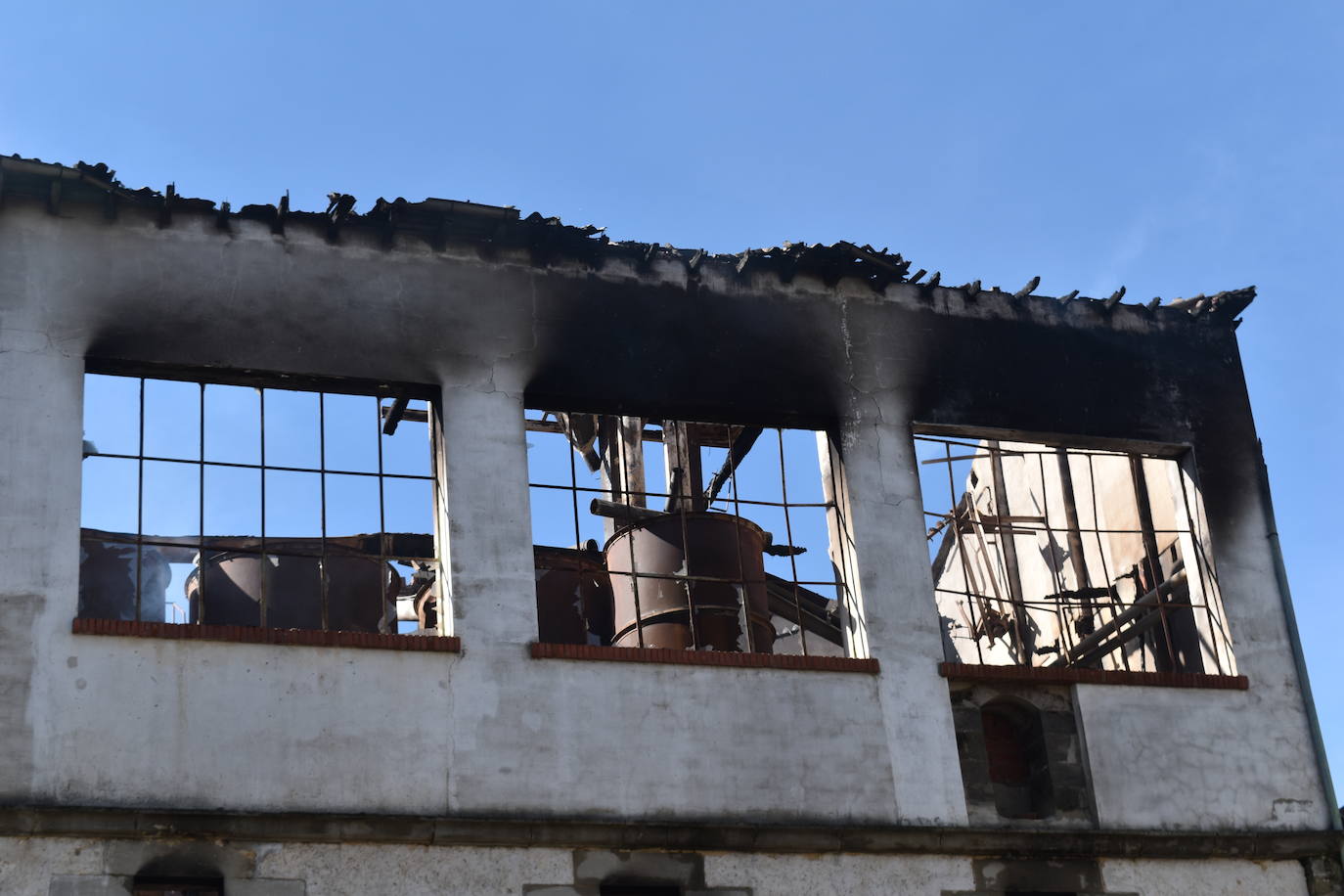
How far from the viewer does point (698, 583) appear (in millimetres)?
18438

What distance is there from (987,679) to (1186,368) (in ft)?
14.5

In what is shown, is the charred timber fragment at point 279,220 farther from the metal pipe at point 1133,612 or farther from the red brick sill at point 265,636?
the metal pipe at point 1133,612

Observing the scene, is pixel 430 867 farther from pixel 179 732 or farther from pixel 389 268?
pixel 389 268

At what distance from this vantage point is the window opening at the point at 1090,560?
18609 millimetres

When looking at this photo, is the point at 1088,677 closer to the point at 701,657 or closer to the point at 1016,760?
the point at 1016,760

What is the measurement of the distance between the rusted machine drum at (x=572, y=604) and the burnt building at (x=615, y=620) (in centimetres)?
7

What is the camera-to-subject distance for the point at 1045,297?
63.2 ft

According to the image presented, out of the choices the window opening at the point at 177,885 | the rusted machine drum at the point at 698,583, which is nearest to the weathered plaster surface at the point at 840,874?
the rusted machine drum at the point at 698,583

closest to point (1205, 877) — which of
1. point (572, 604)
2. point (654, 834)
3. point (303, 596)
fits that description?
point (654, 834)

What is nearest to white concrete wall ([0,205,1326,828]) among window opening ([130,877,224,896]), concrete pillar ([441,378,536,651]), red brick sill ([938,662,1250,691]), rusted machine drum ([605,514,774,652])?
concrete pillar ([441,378,536,651])

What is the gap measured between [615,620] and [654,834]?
5162mm

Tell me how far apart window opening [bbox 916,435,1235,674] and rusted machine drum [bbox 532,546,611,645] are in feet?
11.9

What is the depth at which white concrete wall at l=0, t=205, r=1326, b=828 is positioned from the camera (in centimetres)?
1443

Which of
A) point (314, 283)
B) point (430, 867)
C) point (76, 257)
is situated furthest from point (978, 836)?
point (76, 257)
